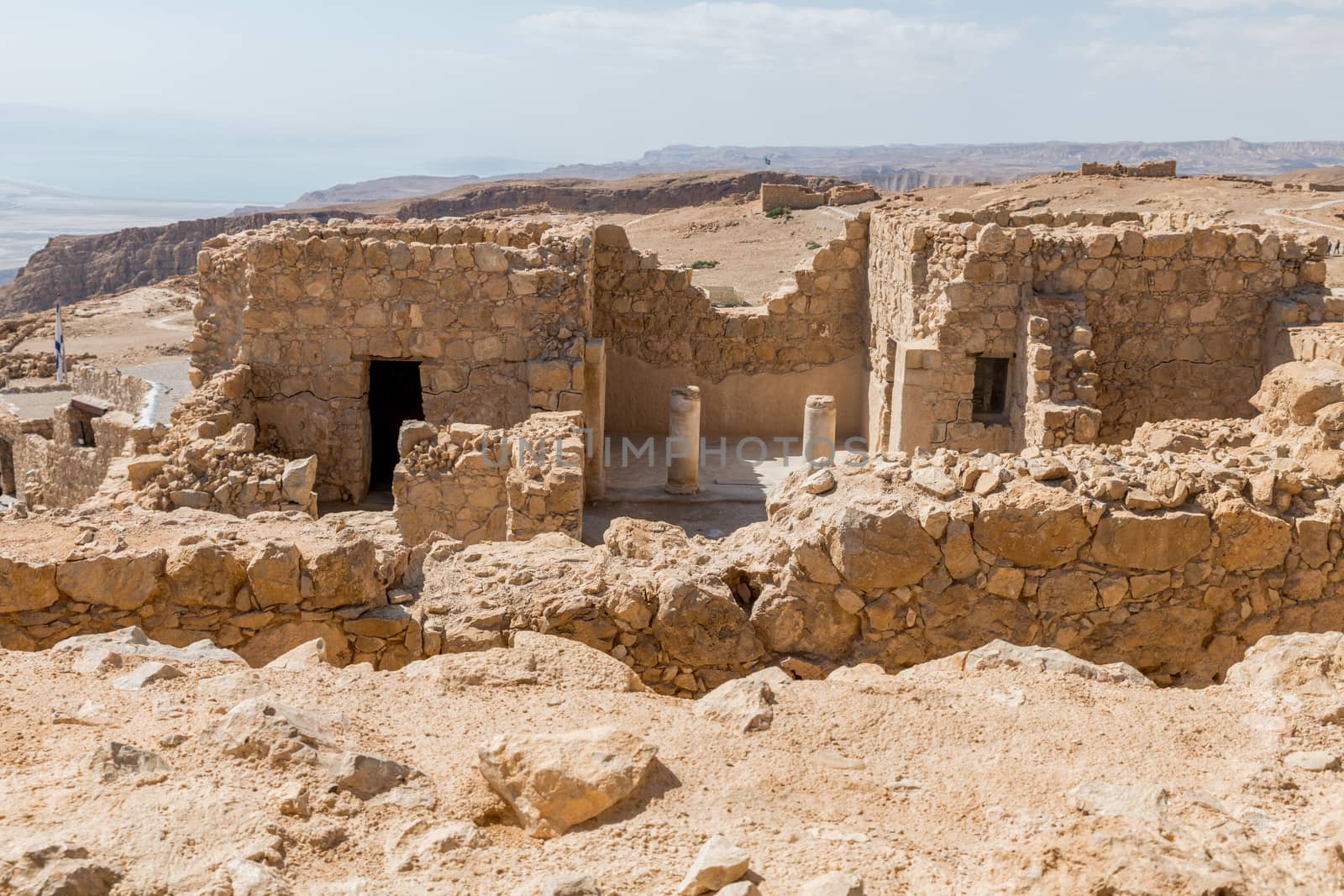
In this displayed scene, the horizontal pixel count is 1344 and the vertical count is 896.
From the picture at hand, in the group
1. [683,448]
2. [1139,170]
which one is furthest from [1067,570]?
[1139,170]

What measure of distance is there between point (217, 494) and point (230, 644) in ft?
11.3

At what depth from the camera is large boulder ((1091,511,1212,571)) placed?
508 centimetres

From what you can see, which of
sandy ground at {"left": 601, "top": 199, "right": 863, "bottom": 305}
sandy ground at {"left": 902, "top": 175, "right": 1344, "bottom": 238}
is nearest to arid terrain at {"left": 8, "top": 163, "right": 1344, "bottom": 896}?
sandy ground at {"left": 601, "top": 199, "right": 863, "bottom": 305}

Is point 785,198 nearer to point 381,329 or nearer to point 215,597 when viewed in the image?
point 381,329

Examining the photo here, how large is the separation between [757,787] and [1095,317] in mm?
9163

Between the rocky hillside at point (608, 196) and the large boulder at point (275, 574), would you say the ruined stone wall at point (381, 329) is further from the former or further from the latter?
the rocky hillside at point (608, 196)

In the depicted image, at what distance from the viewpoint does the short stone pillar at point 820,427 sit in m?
12.2

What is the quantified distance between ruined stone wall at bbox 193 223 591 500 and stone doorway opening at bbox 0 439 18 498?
1209 centimetres

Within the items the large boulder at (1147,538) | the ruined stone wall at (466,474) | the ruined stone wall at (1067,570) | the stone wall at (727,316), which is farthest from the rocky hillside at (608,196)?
the large boulder at (1147,538)

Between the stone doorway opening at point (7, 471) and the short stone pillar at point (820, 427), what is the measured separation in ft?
50.6

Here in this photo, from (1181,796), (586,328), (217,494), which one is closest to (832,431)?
(586,328)

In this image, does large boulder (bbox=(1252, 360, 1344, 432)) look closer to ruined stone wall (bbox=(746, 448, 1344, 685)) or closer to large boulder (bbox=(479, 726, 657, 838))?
ruined stone wall (bbox=(746, 448, 1344, 685))

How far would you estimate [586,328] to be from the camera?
11070mm

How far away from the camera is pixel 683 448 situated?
1172 cm
